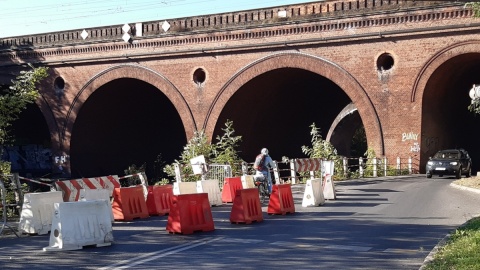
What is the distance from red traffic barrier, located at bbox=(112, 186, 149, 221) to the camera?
15.9 metres

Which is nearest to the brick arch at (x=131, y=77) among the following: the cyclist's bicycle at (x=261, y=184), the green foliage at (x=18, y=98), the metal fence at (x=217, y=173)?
the metal fence at (x=217, y=173)

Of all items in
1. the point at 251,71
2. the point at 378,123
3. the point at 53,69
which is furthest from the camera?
the point at 53,69

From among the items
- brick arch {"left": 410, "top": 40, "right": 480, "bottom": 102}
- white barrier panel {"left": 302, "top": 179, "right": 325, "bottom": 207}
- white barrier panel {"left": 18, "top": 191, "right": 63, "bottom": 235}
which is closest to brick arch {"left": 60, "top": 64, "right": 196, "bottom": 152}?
brick arch {"left": 410, "top": 40, "right": 480, "bottom": 102}

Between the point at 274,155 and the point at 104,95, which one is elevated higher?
the point at 104,95

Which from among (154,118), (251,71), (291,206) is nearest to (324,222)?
(291,206)

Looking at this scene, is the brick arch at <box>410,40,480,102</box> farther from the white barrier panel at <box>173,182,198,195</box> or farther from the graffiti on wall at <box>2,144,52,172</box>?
the graffiti on wall at <box>2,144,52,172</box>

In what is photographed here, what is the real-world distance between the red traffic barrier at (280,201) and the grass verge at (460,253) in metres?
5.30

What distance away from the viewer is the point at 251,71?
3331 cm

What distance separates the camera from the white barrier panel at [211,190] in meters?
18.9

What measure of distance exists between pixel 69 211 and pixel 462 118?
106 feet

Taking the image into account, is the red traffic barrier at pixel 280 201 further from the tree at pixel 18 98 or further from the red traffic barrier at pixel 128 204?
the tree at pixel 18 98

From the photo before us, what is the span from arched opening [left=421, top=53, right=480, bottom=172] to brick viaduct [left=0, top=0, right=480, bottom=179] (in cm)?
10

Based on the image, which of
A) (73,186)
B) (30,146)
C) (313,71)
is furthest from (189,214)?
(30,146)

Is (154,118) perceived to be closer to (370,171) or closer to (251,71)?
(251,71)
